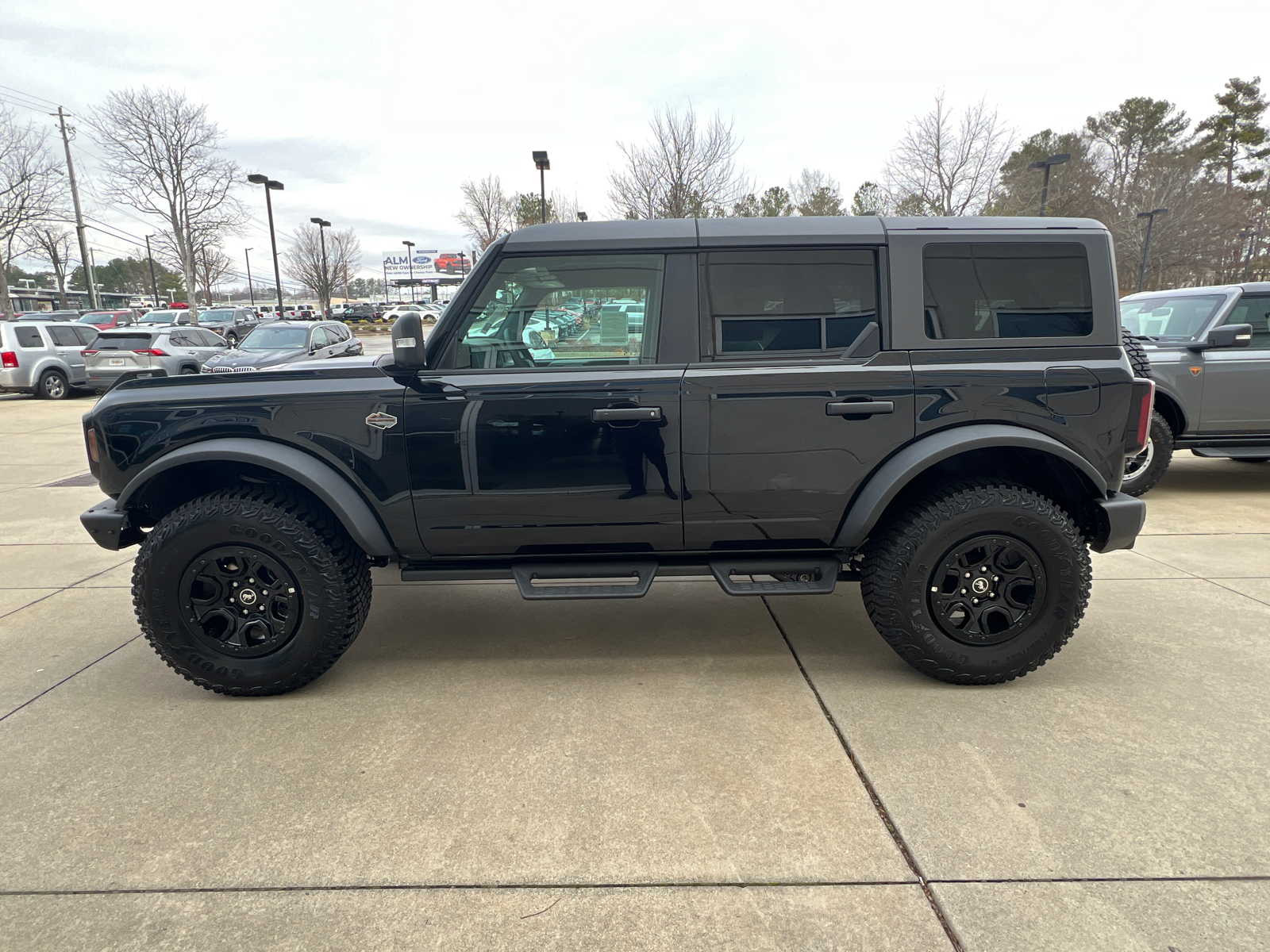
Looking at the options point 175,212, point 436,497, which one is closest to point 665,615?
point 436,497

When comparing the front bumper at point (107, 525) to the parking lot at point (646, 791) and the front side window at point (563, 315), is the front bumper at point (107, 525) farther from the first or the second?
the front side window at point (563, 315)

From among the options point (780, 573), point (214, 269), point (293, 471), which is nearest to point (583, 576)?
point (780, 573)

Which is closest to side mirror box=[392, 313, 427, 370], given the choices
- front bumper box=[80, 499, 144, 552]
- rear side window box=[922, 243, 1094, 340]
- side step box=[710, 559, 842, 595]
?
front bumper box=[80, 499, 144, 552]

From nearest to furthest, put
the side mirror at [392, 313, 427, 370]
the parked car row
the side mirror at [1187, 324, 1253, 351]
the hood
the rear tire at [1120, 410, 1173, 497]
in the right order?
the side mirror at [392, 313, 427, 370]
the side mirror at [1187, 324, 1253, 351]
the rear tire at [1120, 410, 1173, 497]
the hood
the parked car row

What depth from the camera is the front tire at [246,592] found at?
3.01 m

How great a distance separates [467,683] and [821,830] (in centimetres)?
165

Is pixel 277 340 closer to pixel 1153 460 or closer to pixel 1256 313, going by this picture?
pixel 1153 460

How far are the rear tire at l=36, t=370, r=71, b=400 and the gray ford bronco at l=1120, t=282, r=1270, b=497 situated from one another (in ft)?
60.3

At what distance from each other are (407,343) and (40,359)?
647 inches

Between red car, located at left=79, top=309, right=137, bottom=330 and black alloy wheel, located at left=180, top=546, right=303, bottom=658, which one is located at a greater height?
red car, located at left=79, top=309, right=137, bottom=330

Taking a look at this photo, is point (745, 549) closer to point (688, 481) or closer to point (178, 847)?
point (688, 481)

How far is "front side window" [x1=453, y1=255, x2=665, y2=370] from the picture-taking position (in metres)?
3.07

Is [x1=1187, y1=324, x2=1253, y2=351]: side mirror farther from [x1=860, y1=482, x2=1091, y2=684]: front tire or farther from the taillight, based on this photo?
[x1=860, y1=482, x2=1091, y2=684]: front tire

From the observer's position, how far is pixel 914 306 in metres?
3.01
